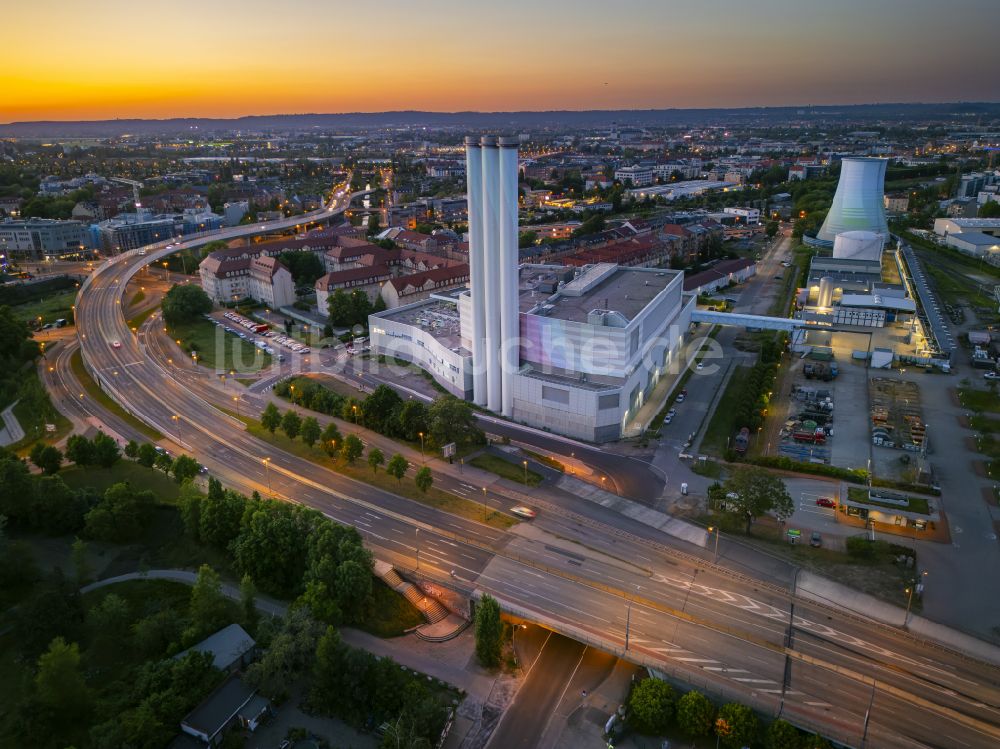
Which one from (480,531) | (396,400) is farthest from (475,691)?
(396,400)

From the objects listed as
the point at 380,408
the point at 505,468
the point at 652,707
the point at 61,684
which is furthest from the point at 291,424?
the point at 652,707

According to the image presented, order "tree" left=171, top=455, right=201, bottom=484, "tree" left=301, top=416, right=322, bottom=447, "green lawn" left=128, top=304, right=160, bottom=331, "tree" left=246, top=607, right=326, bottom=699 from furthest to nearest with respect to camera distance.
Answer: "green lawn" left=128, top=304, right=160, bottom=331
"tree" left=301, top=416, right=322, bottom=447
"tree" left=171, top=455, right=201, bottom=484
"tree" left=246, top=607, right=326, bottom=699

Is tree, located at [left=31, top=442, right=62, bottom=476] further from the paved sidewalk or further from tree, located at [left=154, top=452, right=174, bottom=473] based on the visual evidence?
the paved sidewalk

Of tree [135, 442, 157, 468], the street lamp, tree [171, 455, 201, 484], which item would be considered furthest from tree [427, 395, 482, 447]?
tree [135, 442, 157, 468]

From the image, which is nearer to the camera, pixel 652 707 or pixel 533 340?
pixel 652 707

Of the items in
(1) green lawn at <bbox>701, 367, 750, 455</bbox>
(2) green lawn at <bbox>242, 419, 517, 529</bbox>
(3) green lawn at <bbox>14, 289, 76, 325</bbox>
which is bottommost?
(2) green lawn at <bbox>242, 419, 517, 529</bbox>

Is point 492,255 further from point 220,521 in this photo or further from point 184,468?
point 220,521

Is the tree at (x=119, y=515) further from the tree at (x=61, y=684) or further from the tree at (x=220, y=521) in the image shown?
the tree at (x=61, y=684)
